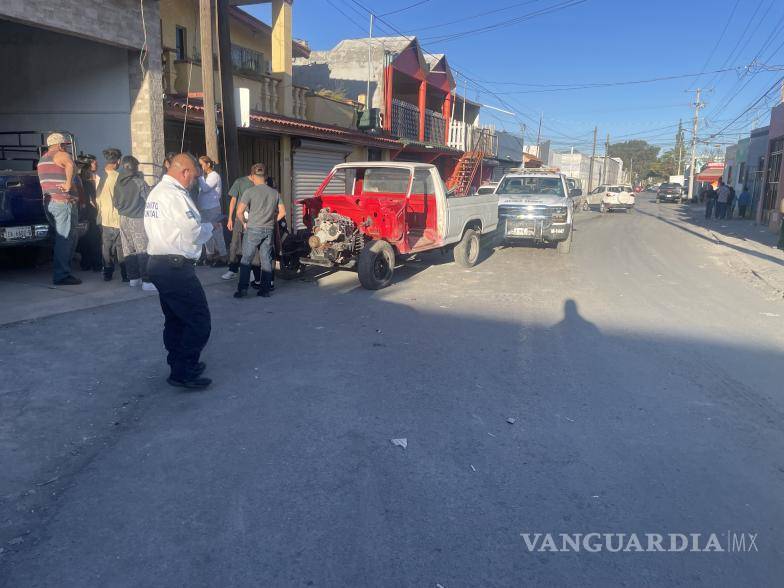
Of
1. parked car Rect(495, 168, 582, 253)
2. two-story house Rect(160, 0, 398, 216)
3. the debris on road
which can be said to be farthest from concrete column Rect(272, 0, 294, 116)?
the debris on road

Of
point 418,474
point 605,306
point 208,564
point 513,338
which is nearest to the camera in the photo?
point 208,564

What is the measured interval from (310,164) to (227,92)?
591cm

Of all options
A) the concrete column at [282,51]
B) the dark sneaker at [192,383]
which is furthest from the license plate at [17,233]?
the concrete column at [282,51]

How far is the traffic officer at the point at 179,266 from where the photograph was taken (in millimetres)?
4617

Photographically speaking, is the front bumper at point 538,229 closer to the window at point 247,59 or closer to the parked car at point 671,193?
the window at point 247,59

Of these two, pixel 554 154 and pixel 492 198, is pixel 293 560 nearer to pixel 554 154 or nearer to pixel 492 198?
pixel 492 198

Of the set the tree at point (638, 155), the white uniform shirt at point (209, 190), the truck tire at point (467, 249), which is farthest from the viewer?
the tree at point (638, 155)

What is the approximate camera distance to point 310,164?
16.0 metres

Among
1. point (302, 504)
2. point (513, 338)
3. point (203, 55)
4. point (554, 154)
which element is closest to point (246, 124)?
point (203, 55)

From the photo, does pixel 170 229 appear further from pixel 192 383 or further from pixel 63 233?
pixel 63 233

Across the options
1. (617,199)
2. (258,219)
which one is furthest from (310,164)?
(617,199)

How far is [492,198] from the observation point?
12.4m

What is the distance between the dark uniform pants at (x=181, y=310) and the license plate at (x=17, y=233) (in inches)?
180

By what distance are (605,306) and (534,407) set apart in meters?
4.19
